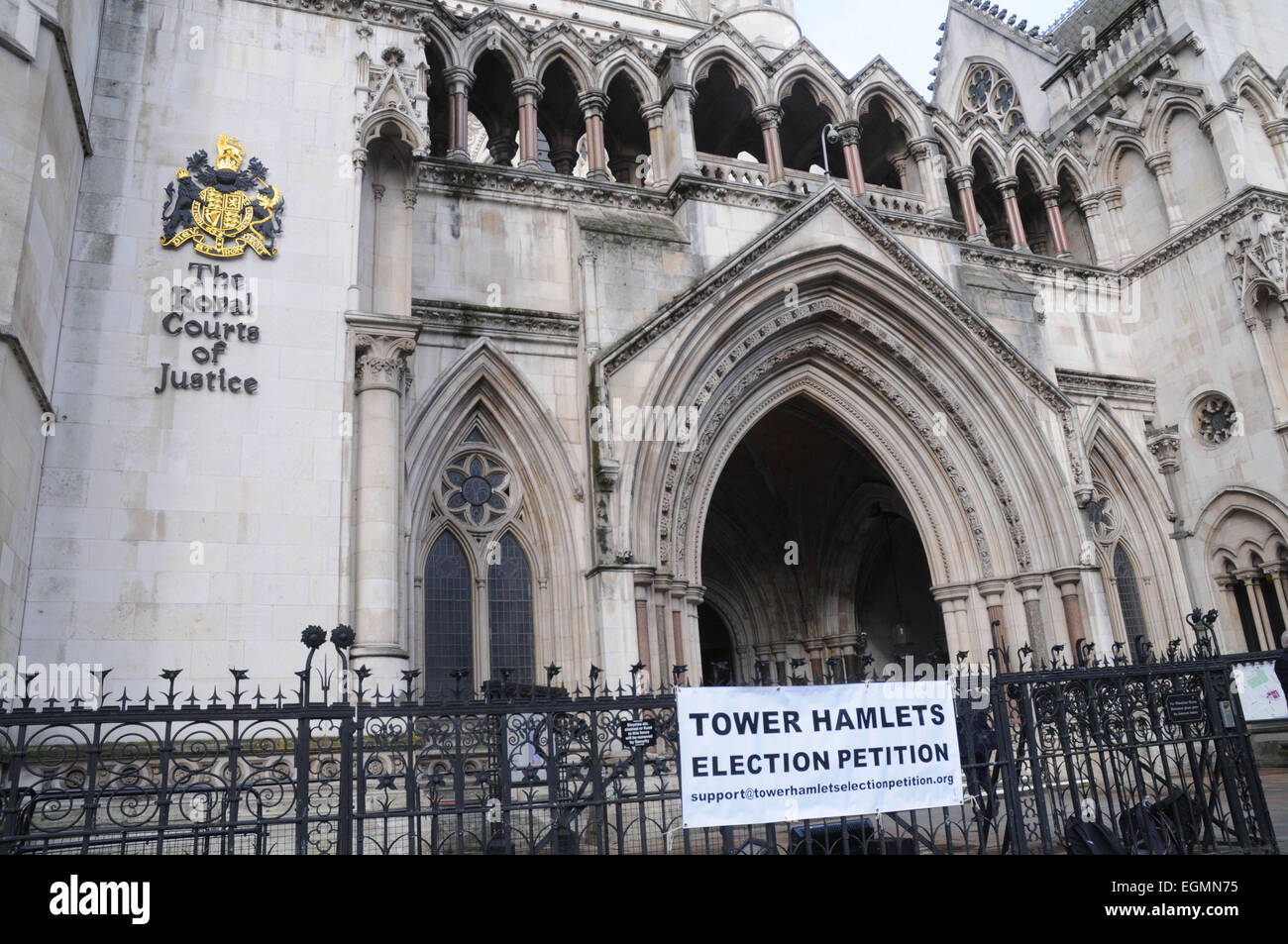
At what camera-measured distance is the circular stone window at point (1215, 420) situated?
1962cm

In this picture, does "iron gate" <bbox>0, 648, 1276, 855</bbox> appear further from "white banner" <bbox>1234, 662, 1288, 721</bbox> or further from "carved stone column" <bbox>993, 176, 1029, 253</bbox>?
"carved stone column" <bbox>993, 176, 1029, 253</bbox>

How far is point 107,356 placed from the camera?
35.8 ft

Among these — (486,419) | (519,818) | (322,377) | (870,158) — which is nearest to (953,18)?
(870,158)

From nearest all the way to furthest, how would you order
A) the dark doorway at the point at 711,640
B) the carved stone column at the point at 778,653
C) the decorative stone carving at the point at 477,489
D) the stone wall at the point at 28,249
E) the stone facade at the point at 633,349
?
the stone wall at the point at 28,249
the stone facade at the point at 633,349
the decorative stone carving at the point at 477,489
the carved stone column at the point at 778,653
the dark doorway at the point at 711,640

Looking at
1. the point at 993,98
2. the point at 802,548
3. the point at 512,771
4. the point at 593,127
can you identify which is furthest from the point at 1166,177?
the point at 512,771

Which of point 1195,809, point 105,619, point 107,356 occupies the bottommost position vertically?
point 1195,809

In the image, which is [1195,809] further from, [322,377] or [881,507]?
[881,507]

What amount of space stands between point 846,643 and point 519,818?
12.2 metres

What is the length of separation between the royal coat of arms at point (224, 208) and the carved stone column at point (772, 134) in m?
9.40

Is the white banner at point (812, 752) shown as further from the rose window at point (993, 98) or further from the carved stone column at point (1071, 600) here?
the rose window at point (993, 98)

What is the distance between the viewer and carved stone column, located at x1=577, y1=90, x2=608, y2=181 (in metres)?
17.3

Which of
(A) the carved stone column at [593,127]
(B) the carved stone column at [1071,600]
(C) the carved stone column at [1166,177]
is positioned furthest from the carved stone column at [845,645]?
(A) the carved stone column at [593,127]

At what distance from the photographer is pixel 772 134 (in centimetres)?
1836

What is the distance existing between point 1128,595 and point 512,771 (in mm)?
15955
